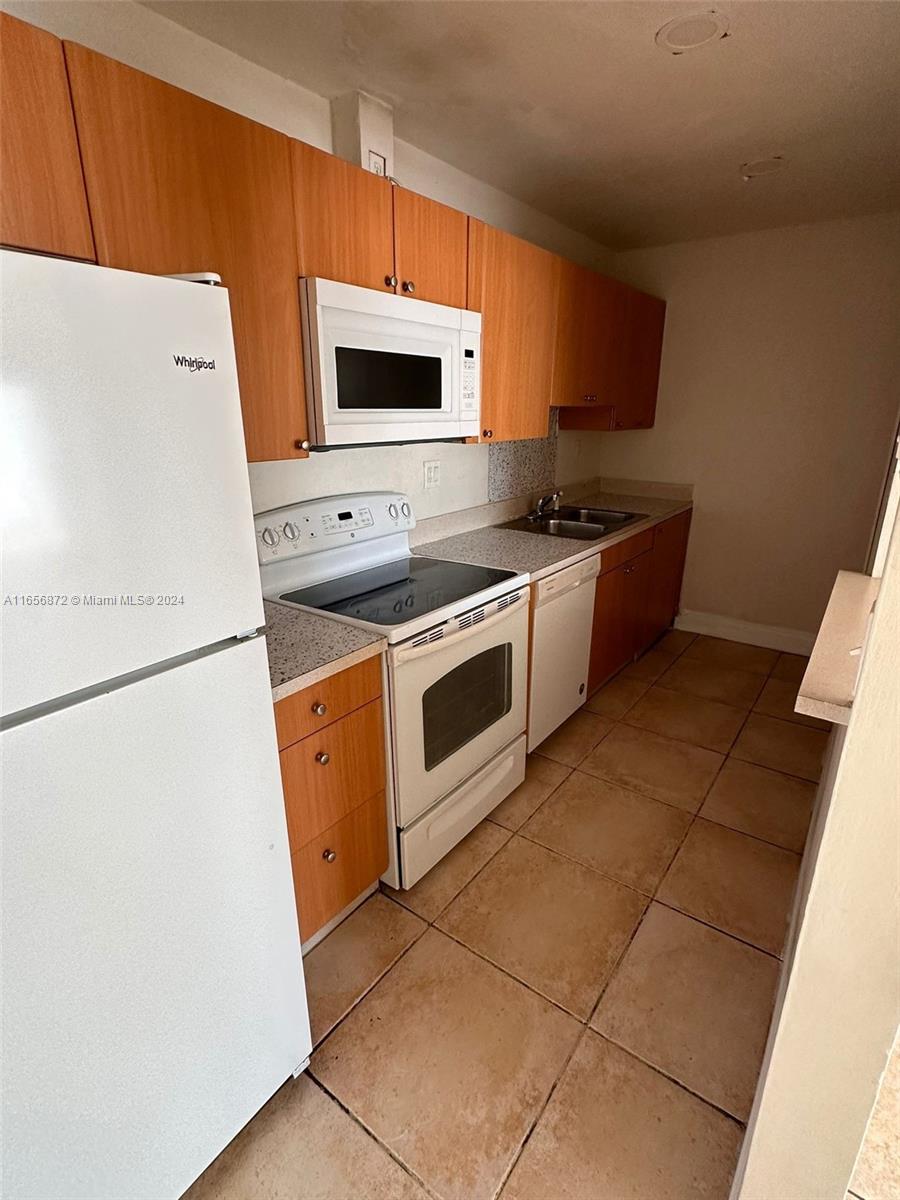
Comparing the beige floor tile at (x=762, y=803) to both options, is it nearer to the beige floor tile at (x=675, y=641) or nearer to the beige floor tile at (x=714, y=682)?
the beige floor tile at (x=714, y=682)

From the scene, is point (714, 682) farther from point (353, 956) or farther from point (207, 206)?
point (207, 206)

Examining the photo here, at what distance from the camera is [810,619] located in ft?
11.6

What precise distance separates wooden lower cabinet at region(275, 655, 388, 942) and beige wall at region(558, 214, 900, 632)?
2.45 m

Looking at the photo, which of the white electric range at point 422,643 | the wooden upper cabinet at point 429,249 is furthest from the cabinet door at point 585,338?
the white electric range at point 422,643

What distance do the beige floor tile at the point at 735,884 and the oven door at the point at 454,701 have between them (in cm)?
74

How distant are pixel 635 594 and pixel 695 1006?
2025 mm

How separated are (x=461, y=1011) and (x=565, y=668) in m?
1.40

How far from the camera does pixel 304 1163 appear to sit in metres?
1.21

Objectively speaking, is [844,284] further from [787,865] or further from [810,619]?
[787,865]

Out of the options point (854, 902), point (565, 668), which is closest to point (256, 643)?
point (854, 902)

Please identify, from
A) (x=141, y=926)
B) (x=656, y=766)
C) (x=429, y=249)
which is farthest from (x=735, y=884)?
(x=429, y=249)

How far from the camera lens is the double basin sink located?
3016mm

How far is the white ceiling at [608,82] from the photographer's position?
1.44 m

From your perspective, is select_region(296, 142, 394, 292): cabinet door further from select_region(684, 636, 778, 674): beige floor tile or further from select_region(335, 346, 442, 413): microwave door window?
select_region(684, 636, 778, 674): beige floor tile
